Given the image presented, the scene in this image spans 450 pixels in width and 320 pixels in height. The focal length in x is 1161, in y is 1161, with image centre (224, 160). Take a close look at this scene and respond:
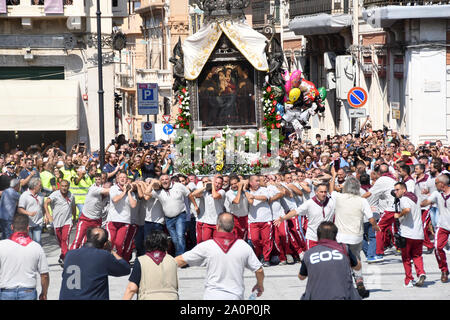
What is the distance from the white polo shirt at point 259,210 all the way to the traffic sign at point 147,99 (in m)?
14.5

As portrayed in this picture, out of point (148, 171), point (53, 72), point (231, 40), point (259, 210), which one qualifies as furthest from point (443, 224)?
point (53, 72)

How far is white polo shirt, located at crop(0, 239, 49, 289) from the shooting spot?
11.6 metres

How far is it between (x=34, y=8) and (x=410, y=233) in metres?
21.6

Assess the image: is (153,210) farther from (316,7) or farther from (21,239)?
(316,7)

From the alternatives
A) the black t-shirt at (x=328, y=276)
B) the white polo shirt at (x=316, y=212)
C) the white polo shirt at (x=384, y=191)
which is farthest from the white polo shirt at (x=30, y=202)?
the black t-shirt at (x=328, y=276)

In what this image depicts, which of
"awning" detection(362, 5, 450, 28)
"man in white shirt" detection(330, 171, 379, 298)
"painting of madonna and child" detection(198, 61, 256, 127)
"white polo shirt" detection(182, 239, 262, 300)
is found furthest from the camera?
"awning" detection(362, 5, 450, 28)

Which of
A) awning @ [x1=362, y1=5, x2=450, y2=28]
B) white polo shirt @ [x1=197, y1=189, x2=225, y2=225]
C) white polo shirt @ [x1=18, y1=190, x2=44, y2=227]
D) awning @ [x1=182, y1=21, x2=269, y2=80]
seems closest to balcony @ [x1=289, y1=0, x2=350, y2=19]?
awning @ [x1=362, y1=5, x2=450, y2=28]

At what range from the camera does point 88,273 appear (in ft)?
35.7

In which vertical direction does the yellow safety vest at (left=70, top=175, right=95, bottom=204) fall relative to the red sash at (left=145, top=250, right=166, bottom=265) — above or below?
below

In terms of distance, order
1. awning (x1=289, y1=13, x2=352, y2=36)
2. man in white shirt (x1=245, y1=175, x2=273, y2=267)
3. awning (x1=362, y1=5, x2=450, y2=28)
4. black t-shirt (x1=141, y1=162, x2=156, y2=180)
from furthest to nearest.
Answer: awning (x1=289, y1=13, x2=352, y2=36), awning (x1=362, y1=5, x2=450, y2=28), black t-shirt (x1=141, y1=162, x2=156, y2=180), man in white shirt (x1=245, y1=175, x2=273, y2=267)

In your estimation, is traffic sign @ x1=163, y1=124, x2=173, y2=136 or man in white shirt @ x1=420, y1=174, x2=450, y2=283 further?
traffic sign @ x1=163, y1=124, x2=173, y2=136

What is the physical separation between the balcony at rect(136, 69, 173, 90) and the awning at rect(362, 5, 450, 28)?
29.4 m

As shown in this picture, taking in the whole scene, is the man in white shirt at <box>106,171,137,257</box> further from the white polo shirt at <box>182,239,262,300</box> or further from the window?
the window
